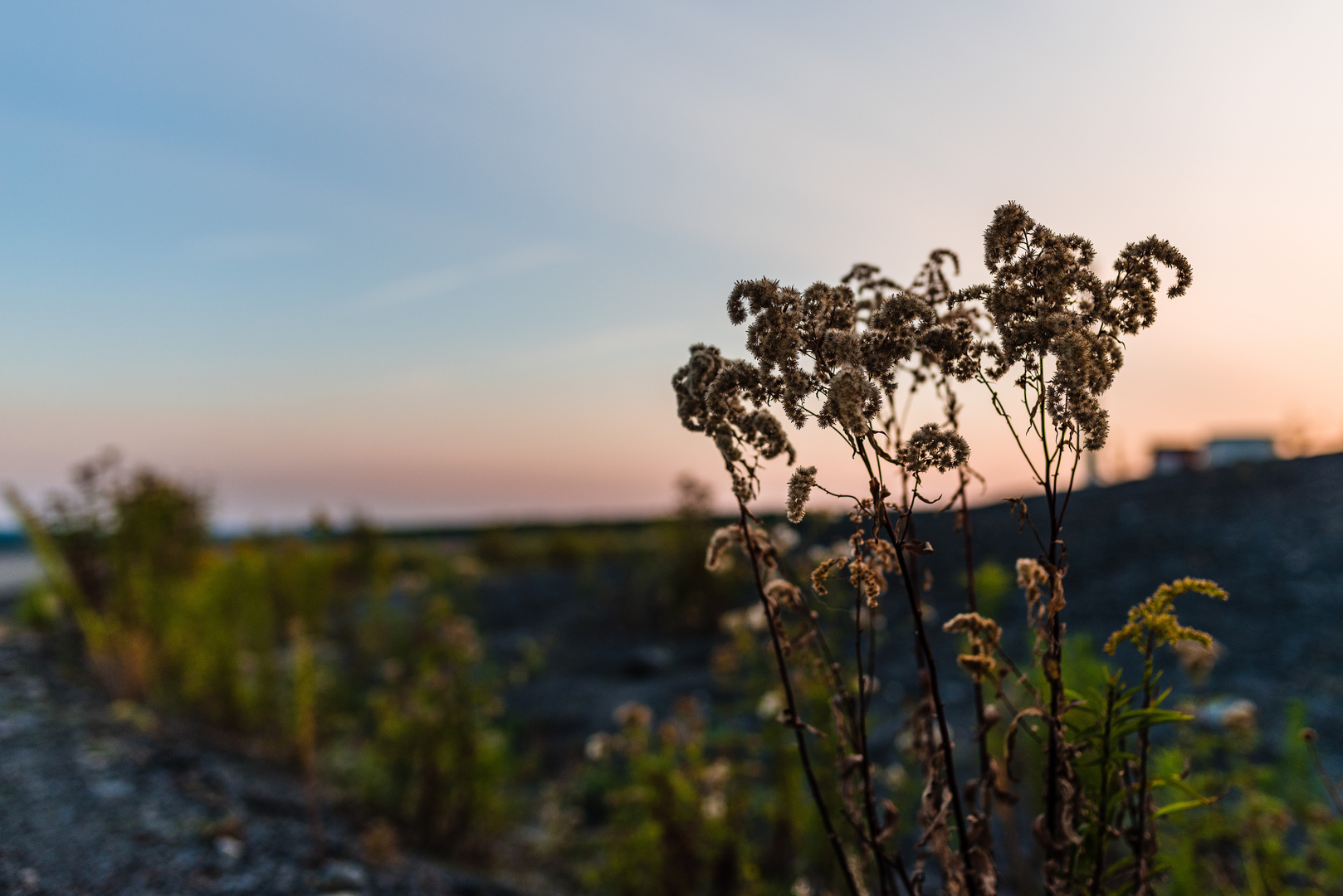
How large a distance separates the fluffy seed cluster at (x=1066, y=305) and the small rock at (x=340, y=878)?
11.1 feet

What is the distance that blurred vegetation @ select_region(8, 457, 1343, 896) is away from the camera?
140 inches

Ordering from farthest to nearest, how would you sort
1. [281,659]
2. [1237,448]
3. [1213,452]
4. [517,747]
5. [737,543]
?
[1213,452] < [1237,448] < [281,659] < [517,747] < [737,543]

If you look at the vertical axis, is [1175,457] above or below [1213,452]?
below

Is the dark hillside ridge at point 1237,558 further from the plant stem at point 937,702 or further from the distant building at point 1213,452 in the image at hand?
the distant building at point 1213,452

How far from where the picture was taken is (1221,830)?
337cm

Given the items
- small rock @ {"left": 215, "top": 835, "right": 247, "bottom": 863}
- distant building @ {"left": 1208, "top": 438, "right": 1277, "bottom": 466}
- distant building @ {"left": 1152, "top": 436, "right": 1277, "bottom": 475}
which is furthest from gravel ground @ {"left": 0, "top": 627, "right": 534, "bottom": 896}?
distant building @ {"left": 1208, "top": 438, "right": 1277, "bottom": 466}

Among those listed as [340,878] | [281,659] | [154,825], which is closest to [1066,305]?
[340,878]

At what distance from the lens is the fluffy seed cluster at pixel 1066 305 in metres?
1.37

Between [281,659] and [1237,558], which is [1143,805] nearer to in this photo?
[1237,558]

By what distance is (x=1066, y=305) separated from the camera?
5.08 feet

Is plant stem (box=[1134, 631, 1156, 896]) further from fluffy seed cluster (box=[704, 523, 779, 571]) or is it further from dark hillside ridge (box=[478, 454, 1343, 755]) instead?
dark hillside ridge (box=[478, 454, 1343, 755])

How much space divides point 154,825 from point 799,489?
12.9ft

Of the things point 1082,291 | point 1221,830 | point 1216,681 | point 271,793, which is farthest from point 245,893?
point 1216,681

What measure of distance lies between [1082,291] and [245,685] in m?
6.44
